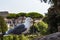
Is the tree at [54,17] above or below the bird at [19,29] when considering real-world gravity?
above

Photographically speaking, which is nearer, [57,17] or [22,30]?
[57,17]

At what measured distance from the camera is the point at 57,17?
25.8ft

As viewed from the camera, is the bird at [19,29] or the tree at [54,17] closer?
the tree at [54,17]

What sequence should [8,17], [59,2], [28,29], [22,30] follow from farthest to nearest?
[8,17], [28,29], [22,30], [59,2]

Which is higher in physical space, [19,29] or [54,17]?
[54,17]

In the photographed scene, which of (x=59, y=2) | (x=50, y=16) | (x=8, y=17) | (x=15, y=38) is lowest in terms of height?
(x=8, y=17)

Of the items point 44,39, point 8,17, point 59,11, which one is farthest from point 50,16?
point 8,17

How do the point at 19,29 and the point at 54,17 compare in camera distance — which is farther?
the point at 19,29

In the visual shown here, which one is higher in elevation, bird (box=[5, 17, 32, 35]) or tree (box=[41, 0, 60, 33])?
tree (box=[41, 0, 60, 33])

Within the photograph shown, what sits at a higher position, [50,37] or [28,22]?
[50,37]

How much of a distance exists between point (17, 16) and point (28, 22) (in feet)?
48.6

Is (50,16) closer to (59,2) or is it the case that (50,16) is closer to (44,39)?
(59,2)

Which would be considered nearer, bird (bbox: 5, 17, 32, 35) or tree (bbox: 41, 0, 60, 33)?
tree (bbox: 41, 0, 60, 33)

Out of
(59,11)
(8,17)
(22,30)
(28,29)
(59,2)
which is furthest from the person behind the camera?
(8,17)
